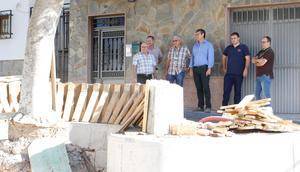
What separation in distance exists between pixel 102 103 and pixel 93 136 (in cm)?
66

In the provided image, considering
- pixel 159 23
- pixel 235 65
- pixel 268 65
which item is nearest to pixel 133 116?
pixel 235 65

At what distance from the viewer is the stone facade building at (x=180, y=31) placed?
12.2 metres

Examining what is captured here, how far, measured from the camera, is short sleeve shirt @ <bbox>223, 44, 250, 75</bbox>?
11578 millimetres

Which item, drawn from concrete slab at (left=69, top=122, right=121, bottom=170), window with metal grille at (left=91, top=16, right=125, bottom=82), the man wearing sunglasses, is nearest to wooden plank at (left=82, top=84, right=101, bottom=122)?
concrete slab at (left=69, top=122, right=121, bottom=170)

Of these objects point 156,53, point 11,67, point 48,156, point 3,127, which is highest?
point 156,53

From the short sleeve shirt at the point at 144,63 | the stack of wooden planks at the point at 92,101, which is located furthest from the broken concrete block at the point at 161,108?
the short sleeve shirt at the point at 144,63

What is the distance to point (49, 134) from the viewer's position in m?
7.16

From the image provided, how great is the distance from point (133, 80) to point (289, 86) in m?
3.97

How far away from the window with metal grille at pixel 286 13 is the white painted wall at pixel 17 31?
25.2 ft

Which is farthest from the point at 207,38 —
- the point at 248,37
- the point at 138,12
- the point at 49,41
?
the point at 49,41

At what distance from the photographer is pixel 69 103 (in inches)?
335

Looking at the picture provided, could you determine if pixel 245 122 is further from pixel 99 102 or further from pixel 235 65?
pixel 235 65

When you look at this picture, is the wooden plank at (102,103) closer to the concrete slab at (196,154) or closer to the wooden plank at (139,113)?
the wooden plank at (139,113)

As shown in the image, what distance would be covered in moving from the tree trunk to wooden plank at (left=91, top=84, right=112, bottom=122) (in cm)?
100
